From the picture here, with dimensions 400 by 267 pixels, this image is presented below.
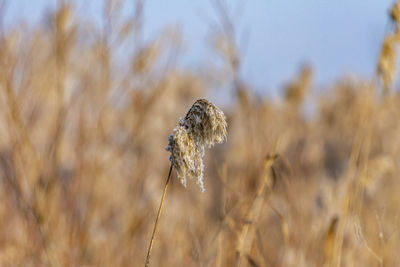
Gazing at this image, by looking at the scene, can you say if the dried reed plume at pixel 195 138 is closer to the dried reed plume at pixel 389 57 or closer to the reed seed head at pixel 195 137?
the reed seed head at pixel 195 137

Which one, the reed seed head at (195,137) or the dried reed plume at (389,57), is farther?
the dried reed plume at (389,57)

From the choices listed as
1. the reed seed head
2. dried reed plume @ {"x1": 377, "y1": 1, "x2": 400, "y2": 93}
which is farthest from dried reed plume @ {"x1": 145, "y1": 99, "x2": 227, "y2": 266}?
dried reed plume @ {"x1": 377, "y1": 1, "x2": 400, "y2": 93}

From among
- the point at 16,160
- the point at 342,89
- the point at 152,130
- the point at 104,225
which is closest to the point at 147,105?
the point at 16,160

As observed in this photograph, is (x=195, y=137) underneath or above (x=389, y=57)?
underneath

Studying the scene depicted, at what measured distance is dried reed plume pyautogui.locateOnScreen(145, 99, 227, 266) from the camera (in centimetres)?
77

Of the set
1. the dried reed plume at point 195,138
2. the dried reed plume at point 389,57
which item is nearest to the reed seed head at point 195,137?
the dried reed plume at point 195,138

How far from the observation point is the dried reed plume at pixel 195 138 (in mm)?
772

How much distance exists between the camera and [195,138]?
31.6 inches

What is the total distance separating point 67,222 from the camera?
8.55 ft

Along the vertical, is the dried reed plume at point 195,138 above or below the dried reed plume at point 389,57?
below

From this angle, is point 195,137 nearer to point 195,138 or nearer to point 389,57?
point 195,138

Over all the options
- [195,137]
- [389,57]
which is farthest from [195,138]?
[389,57]

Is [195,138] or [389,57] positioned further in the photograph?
[389,57]

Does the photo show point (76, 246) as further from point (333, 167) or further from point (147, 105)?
→ point (333, 167)
